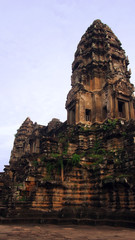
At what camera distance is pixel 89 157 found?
53.2ft

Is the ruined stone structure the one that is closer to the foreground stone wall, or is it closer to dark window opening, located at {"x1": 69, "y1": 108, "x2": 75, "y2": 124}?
the foreground stone wall

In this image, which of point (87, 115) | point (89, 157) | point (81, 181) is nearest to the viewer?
point (81, 181)

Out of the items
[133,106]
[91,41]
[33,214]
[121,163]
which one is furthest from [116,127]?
[91,41]

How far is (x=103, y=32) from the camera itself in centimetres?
2581

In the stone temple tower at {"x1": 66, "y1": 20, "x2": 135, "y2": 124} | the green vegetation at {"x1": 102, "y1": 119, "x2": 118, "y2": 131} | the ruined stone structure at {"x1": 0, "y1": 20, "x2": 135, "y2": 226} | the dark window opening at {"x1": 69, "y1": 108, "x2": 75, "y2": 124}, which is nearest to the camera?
the ruined stone structure at {"x1": 0, "y1": 20, "x2": 135, "y2": 226}

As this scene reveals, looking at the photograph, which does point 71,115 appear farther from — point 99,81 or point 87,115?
point 99,81

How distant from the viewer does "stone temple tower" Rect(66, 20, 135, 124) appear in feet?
67.8

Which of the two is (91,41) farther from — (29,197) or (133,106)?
(29,197)

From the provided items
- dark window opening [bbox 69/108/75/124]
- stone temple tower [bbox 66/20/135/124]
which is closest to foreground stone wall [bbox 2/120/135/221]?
stone temple tower [bbox 66/20/135/124]

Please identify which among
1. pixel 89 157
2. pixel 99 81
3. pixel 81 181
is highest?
pixel 99 81

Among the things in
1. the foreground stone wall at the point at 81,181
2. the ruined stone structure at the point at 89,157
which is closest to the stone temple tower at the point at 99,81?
the ruined stone structure at the point at 89,157

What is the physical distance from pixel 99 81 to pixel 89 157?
33.6ft

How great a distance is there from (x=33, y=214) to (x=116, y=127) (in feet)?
31.6

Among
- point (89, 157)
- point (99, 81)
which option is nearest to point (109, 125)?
point (89, 157)
